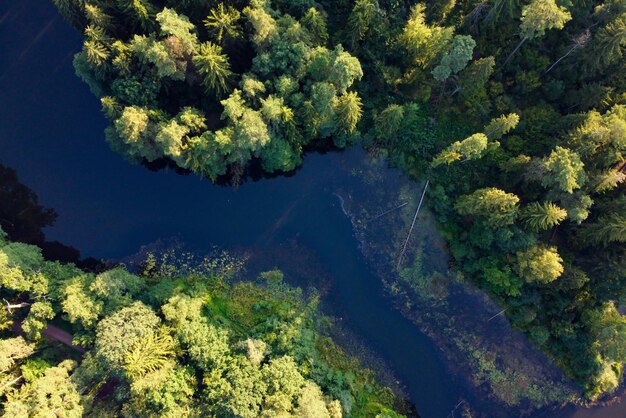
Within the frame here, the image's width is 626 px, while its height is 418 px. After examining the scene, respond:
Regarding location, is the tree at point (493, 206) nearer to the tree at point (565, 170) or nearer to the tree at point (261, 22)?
the tree at point (565, 170)

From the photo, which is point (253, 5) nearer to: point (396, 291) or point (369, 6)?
point (369, 6)

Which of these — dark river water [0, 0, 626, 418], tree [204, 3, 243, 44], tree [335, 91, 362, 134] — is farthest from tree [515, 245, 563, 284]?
tree [204, 3, 243, 44]

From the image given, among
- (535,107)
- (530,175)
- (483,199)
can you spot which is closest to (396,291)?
(483,199)

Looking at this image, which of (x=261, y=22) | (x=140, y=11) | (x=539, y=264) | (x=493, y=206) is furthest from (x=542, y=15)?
(x=140, y=11)

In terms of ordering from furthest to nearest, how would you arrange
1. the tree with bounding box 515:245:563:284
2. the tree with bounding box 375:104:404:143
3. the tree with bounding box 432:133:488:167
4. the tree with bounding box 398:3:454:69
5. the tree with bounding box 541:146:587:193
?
the tree with bounding box 375:104:404:143 → the tree with bounding box 398:3:454:69 → the tree with bounding box 432:133:488:167 → the tree with bounding box 515:245:563:284 → the tree with bounding box 541:146:587:193

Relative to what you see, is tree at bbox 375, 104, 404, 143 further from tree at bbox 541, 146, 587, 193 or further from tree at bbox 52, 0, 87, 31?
tree at bbox 52, 0, 87, 31

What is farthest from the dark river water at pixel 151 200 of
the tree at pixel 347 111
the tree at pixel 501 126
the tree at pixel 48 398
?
the tree at pixel 48 398

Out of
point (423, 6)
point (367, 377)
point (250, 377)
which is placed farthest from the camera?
point (367, 377)
